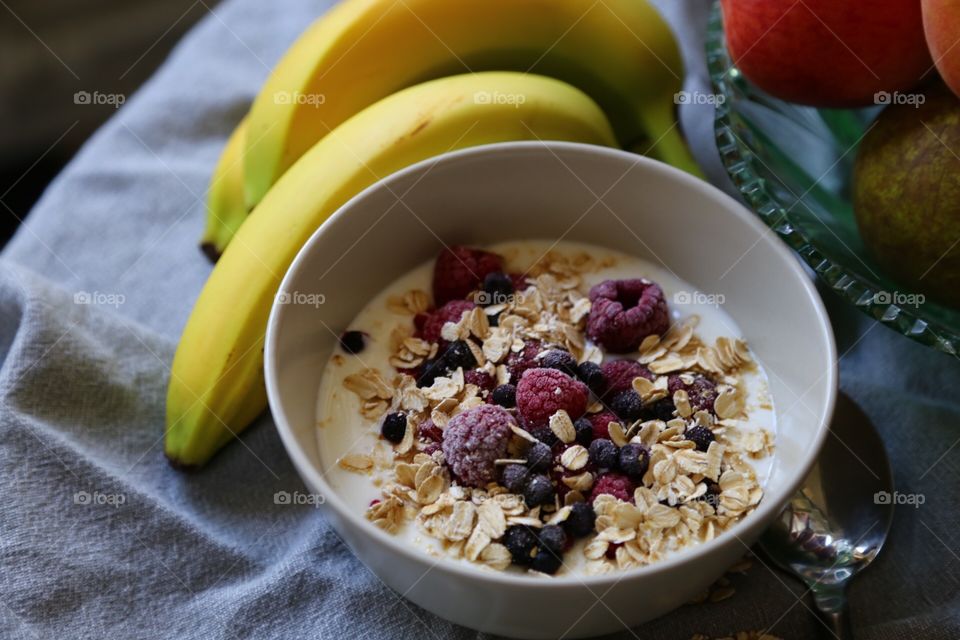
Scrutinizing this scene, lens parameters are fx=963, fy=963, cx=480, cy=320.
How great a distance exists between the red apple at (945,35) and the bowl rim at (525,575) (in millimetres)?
193

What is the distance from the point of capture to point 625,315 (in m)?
0.89

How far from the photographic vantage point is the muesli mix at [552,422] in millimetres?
766

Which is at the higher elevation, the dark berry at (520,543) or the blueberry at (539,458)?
the blueberry at (539,458)

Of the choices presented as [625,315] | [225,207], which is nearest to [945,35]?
[625,315]

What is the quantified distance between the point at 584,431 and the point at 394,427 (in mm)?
165

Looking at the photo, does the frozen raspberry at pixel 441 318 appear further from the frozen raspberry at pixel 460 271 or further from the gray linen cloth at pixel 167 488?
the gray linen cloth at pixel 167 488

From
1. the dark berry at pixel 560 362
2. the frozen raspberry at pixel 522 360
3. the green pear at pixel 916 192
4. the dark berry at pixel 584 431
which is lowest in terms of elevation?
the frozen raspberry at pixel 522 360

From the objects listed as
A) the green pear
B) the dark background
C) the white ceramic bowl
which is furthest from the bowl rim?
the dark background

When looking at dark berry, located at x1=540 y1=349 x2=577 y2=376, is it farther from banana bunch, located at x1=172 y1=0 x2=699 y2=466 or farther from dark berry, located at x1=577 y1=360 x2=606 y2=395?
banana bunch, located at x1=172 y1=0 x2=699 y2=466

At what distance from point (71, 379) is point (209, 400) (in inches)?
6.6

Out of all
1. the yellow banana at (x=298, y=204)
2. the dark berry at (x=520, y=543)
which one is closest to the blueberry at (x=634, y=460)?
the dark berry at (x=520, y=543)

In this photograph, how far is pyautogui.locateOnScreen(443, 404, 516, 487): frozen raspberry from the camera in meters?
0.78

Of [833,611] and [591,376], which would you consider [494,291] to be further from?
[833,611]

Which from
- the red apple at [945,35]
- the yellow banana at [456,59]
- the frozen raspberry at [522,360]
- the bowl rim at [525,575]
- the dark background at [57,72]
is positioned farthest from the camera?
the dark background at [57,72]
